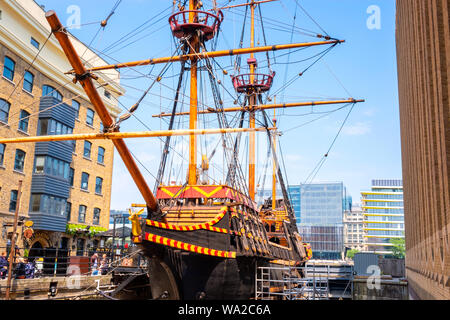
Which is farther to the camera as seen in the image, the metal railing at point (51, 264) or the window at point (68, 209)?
the window at point (68, 209)

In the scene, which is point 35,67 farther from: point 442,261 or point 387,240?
point 387,240

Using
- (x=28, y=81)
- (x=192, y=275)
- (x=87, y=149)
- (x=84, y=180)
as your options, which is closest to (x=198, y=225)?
(x=192, y=275)

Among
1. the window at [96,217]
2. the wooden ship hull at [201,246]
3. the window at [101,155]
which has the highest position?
the window at [101,155]

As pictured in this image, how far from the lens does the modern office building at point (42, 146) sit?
2720cm

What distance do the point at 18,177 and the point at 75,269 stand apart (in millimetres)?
8284

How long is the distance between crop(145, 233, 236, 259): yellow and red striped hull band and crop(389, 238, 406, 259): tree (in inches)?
4529

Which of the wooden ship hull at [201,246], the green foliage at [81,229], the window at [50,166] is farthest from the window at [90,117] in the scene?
the wooden ship hull at [201,246]

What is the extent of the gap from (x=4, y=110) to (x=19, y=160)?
3512mm

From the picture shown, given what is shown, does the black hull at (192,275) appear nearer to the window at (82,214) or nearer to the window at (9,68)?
the window at (9,68)

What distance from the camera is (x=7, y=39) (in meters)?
27.0

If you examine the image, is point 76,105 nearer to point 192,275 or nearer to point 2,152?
point 2,152

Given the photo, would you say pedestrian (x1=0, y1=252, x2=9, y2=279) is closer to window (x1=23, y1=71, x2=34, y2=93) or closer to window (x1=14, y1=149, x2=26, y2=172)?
window (x1=14, y1=149, x2=26, y2=172)

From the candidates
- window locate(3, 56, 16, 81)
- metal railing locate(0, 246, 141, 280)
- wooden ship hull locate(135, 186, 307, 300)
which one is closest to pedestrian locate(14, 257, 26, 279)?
metal railing locate(0, 246, 141, 280)
